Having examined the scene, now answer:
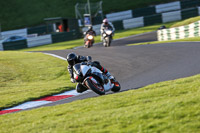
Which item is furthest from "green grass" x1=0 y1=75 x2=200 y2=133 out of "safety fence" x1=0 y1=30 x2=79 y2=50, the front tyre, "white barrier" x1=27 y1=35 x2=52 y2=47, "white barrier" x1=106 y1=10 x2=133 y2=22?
"white barrier" x1=106 y1=10 x2=133 y2=22

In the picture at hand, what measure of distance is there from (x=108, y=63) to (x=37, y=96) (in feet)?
17.1

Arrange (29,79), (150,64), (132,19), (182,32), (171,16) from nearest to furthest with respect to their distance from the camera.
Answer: (150,64)
(29,79)
(182,32)
(171,16)
(132,19)

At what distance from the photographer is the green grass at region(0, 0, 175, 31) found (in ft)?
134

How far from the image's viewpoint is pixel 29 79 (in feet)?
44.7

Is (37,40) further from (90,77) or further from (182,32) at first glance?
(90,77)

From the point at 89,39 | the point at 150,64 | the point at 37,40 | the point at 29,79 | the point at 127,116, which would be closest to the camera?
the point at 127,116

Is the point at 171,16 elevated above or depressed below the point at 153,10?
below

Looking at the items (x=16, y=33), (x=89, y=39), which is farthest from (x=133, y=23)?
(x=89, y=39)

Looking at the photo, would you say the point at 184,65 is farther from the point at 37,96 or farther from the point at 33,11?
the point at 33,11

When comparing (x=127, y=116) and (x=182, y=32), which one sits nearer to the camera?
(x=127, y=116)

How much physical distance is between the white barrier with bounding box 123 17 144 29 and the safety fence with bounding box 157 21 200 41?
1062cm

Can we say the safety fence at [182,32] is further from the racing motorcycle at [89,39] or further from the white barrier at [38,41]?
the white barrier at [38,41]

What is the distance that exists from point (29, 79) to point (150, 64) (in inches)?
174

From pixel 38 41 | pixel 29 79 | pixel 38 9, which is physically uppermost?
pixel 38 9
